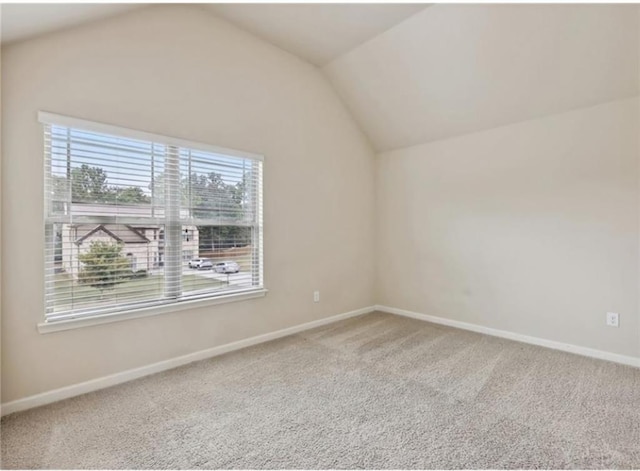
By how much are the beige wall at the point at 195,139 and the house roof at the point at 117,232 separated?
241mm

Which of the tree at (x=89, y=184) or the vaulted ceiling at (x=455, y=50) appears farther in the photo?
the vaulted ceiling at (x=455, y=50)

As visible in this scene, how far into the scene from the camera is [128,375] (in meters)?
2.52

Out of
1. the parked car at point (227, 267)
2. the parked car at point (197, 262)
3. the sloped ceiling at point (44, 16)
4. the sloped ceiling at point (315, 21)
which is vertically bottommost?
the parked car at point (227, 267)

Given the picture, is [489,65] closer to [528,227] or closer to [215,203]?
[528,227]

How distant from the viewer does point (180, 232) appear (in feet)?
9.32

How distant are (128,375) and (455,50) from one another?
3.93 meters

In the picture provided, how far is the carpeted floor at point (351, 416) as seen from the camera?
169 cm

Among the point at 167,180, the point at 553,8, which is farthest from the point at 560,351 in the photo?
the point at 167,180

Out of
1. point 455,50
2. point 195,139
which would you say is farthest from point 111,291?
point 455,50

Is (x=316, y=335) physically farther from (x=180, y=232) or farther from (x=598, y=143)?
(x=598, y=143)

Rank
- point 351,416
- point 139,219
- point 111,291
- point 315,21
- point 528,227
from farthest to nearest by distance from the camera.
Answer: point 528,227, point 315,21, point 139,219, point 111,291, point 351,416

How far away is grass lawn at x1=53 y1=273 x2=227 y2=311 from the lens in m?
2.28

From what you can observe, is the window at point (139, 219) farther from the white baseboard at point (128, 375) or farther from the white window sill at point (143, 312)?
the white baseboard at point (128, 375)

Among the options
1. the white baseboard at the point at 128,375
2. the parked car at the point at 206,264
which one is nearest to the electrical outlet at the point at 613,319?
the white baseboard at the point at 128,375
